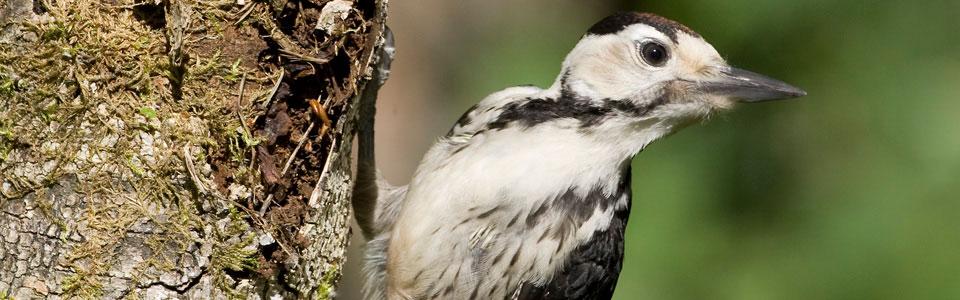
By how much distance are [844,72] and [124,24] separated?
13.1ft

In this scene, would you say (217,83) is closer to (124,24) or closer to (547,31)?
(124,24)

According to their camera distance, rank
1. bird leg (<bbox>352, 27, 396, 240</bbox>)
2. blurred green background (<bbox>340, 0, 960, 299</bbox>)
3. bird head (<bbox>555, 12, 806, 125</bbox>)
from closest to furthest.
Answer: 1. bird head (<bbox>555, 12, 806, 125</bbox>)
2. bird leg (<bbox>352, 27, 396, 240</bbox>)
3. blurred green background (<bbox>340, 0, 960, 299</bbox>)

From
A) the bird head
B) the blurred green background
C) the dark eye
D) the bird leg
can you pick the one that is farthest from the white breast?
the blurred green background

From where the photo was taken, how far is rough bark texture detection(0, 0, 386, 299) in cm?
240

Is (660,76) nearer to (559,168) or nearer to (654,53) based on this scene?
(654,53)

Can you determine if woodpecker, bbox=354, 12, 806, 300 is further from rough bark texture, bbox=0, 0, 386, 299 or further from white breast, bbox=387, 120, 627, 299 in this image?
rough bark texture, bbox=0, 0, 386, 299

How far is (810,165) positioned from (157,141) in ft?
13.1

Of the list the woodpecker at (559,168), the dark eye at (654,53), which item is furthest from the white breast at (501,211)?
the dark eye at (654,53)

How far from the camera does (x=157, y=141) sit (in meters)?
2.49

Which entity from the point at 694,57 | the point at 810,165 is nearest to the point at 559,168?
the point at 694,57

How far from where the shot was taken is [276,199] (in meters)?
2.70

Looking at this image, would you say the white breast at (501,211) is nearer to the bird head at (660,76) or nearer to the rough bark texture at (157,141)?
the bird head at (660,76)

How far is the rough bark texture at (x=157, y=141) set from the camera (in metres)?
2.40

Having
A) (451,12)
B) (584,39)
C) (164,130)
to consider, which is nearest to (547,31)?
(451,12)
